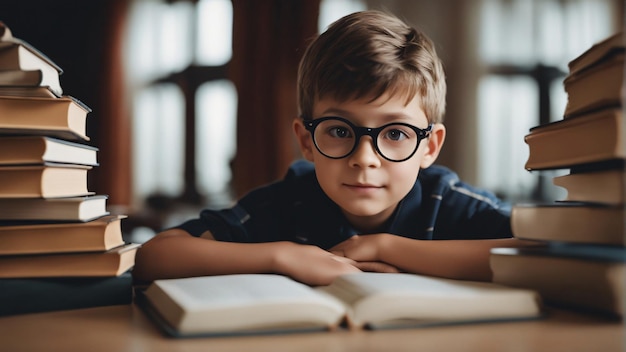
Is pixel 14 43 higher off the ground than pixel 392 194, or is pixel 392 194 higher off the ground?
pixel 14 43

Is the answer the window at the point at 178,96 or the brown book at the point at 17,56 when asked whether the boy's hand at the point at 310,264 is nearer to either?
the brown book at the point at 17,56

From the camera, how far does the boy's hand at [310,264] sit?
897 millimetres

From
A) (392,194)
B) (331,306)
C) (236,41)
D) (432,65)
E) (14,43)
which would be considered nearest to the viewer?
(331,306)

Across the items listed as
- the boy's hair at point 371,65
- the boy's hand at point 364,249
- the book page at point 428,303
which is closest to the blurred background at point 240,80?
the boy's hair at point 371,65

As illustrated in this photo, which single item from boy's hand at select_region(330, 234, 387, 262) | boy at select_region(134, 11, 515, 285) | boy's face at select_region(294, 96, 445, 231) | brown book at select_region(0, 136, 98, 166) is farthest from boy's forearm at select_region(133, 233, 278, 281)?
brown book at select_region(0, 136, 98, 166)

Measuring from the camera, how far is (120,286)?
2.69 ft

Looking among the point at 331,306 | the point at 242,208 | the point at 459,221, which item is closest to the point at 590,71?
the point at 331,306

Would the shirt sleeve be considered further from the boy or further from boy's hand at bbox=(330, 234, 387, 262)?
boy's hand at bbox=(330, 234, 387, 262)

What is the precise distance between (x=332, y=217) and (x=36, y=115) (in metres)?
0.73

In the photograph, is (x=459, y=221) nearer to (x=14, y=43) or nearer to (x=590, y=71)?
(x=590, y=71)

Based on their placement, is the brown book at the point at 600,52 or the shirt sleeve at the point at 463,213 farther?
the shirt sleeve at the point at 463,213

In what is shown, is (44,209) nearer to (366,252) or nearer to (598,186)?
(366,252)

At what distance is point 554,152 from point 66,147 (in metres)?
0.66

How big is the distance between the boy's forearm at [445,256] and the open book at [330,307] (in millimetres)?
210
